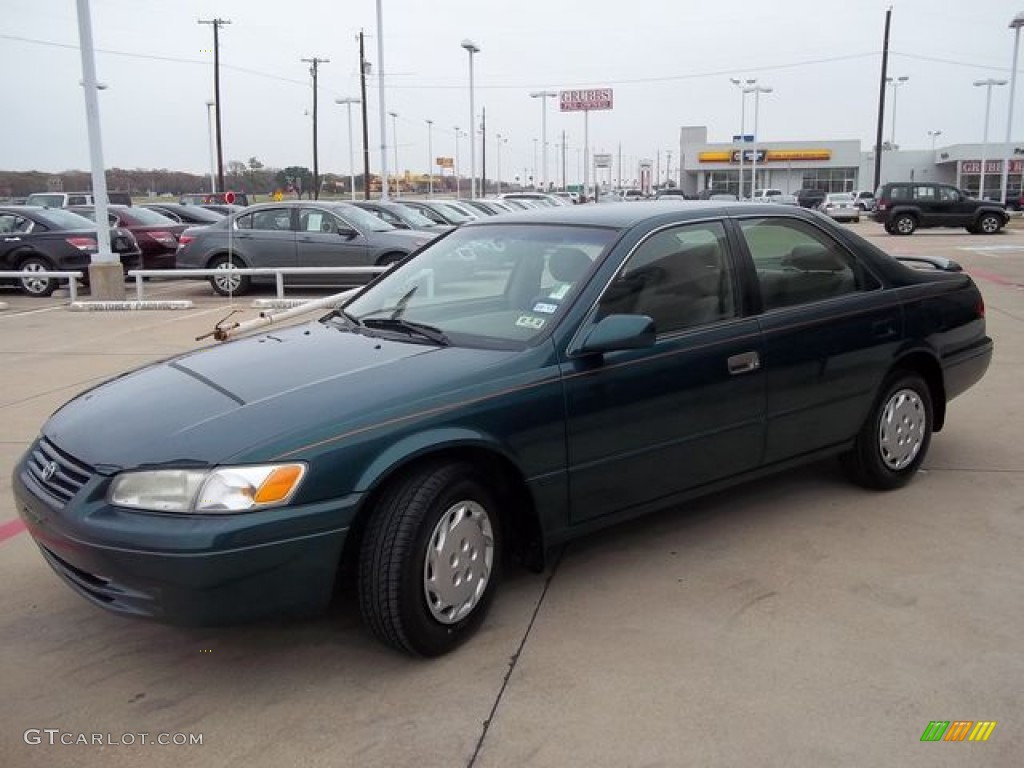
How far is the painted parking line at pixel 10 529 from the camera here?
449cm

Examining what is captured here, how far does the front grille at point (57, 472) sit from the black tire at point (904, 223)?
3045 centimetres

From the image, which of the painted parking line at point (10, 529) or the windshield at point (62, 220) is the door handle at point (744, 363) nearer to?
the painted parking line at point (10, 529)

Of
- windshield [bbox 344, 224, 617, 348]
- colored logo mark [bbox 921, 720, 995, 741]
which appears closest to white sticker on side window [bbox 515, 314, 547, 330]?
windshield [bbox 344, 224, 617, 348]

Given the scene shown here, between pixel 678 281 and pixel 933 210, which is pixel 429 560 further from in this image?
pixel 933 210

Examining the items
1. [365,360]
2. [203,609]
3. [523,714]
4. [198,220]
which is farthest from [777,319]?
[198,220]

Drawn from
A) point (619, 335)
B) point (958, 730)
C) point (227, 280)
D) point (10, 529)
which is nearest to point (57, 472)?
point (10, 529)

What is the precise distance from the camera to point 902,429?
192 inches

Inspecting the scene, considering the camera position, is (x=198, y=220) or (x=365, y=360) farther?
(x=198, y=220)

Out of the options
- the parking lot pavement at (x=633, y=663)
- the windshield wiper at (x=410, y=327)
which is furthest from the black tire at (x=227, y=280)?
the windshield wiper at (x=410, y=327)

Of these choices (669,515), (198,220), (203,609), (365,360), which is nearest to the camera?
(203,609)

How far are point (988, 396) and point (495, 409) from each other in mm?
5155

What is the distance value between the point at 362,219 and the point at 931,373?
1112cm

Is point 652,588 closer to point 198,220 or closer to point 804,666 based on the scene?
point 804,666

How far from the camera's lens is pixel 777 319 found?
4.30 metres
